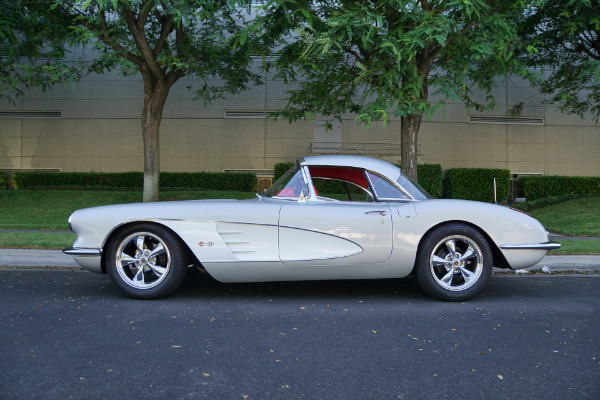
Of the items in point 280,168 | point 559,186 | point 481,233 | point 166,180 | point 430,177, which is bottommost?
point 481,233

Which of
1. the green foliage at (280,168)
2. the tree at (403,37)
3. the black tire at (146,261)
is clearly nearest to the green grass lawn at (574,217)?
the tree at (403,37)

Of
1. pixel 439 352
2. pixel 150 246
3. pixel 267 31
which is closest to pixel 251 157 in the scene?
pixel 267 31

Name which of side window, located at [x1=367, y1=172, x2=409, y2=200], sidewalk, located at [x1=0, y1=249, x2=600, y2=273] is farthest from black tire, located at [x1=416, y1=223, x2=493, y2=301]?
sidewalk, located at [x1=0, y1=249, x2=600, y2=273]

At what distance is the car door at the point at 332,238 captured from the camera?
4559mm

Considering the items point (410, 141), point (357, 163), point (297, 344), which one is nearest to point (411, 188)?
point (357, 163)

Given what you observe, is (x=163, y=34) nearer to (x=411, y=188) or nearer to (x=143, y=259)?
(x=143, y=259)

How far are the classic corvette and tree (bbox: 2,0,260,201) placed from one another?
608 cm

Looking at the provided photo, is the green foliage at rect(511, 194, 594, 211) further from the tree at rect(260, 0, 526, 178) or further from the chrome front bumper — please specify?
the chrome front bumper

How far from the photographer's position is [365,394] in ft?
8.40

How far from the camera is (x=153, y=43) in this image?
14680mm

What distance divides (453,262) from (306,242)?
4.66 ft

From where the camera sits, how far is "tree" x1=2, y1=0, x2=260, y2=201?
10656 mm

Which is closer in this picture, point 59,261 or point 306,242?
point 306,242

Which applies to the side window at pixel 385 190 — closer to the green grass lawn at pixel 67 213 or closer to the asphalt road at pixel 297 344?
the asphalt road at pixel 297 344
